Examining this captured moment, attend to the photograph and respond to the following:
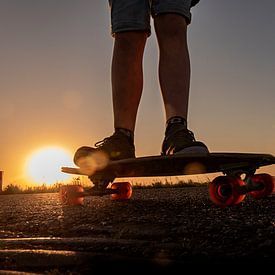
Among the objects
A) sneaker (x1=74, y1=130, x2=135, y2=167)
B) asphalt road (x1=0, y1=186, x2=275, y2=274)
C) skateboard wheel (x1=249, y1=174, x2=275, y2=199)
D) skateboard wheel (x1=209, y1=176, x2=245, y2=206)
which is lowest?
asphalt road (x1=0, y1=186, x2=275, y2=274)

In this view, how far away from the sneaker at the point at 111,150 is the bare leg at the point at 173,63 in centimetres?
30

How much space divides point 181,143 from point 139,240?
1035mm

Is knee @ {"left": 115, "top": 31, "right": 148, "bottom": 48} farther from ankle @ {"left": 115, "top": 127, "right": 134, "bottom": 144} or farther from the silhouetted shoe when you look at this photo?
the silhouetted shoe

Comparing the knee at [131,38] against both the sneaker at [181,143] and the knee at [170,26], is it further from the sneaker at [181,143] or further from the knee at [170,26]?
the sneaker at [181,143]

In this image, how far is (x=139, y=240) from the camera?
1.55m

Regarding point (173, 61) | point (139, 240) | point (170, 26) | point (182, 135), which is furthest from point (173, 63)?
point (139, 240)

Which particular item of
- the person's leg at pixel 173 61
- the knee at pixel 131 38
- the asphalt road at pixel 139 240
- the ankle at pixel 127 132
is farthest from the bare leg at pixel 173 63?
the asphalt road at pixel 139 240

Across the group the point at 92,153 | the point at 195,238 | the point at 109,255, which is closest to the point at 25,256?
the point at 109,255

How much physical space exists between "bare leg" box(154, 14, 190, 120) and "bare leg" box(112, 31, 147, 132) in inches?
6.7

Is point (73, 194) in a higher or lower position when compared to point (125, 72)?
lower

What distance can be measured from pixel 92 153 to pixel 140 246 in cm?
132

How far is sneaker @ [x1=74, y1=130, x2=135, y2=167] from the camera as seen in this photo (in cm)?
272

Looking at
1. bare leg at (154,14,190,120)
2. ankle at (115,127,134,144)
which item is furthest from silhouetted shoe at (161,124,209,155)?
ankle at (115,127,134,144)

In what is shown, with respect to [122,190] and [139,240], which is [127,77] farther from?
[139,240]
